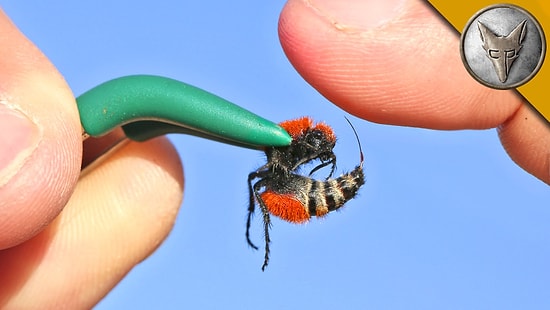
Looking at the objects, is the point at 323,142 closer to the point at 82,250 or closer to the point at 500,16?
the point at 500,16

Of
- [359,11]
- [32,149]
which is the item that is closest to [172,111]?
[32,149]

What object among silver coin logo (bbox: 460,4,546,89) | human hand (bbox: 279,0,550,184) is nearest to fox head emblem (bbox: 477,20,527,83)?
silver coin logo (bbox: 460,4,546,89)

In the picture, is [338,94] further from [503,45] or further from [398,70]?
[503,45]

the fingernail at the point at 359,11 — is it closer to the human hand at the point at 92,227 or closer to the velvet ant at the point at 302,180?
the velvet ant at the point at 302,180

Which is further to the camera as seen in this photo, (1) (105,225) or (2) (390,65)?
(1) (105,225)

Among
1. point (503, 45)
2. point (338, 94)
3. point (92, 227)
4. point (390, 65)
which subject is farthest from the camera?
point (92, 227)

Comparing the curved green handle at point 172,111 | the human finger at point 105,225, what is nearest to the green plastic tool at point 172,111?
the curved green handle at point 172,111
